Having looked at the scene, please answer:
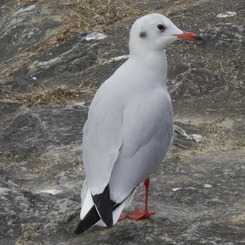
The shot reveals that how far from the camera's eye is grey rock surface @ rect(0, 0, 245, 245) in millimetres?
4199

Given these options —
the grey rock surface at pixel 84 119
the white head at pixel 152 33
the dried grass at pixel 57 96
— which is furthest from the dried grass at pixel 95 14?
the white head at pixel 152 33

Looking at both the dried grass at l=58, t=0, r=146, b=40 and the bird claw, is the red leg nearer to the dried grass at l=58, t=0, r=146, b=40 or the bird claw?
the bird claw

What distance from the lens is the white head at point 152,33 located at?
4523 millimetres

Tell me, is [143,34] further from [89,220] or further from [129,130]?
[89,220]

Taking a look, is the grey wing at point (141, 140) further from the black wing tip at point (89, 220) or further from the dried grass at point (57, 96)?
the dried grass at point (57, 96)

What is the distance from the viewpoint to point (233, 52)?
7227mm

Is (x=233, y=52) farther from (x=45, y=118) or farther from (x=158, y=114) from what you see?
(x=158, y=114)

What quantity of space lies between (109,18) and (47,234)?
4411 millimetres

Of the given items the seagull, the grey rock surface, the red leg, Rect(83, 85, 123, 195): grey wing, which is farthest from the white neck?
the grey rock surface

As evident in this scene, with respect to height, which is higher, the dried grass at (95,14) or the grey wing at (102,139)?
the grey wing at (102,139)

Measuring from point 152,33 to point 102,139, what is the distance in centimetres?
86

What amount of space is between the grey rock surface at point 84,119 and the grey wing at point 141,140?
1.04ft

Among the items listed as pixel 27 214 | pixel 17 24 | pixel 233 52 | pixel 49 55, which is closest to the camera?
pixel 27 214

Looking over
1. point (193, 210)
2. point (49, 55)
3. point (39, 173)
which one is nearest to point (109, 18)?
point (49, 55)
